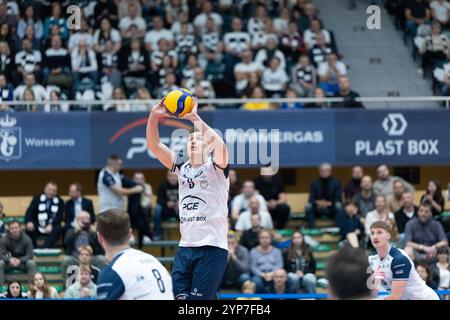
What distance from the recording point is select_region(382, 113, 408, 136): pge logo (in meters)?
20.8

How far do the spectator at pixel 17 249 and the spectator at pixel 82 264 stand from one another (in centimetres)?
58

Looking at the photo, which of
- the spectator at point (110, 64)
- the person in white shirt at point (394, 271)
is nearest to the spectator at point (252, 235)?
the spectator at point (110, 64)

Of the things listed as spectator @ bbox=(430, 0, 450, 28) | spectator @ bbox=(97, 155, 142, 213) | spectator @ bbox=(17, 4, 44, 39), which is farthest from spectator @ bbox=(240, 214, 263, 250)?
spectator @ bbox=(430, 0, 450, 28)

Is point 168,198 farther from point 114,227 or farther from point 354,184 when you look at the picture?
point 114,227

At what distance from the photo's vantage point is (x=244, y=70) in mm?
21734

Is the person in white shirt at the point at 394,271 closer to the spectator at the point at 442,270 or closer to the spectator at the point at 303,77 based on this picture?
the spectator at the point at 442,270

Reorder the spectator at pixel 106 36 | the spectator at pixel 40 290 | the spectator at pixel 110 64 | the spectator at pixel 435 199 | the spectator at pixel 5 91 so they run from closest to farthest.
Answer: the spectator at pixel 40 290 → the spectator at pixel 435 199 → the spectator at pixel 5 91 → the spectator at pixel 110 64 → the spectator at pixel 106 36

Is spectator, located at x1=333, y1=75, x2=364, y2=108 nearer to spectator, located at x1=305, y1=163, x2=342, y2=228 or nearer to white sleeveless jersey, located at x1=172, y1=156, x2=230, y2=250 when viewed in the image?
spectator, located at x1=305, y1=163, x2=342, y2=228

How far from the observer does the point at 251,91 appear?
21234 millimetres

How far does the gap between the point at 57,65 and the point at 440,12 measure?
9.18 m

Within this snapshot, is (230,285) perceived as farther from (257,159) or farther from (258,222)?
(257,159)

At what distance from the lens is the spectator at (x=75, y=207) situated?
1917 cm

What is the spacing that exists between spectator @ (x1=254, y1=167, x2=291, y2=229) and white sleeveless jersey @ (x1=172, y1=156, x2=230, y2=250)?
9349 millimetres
